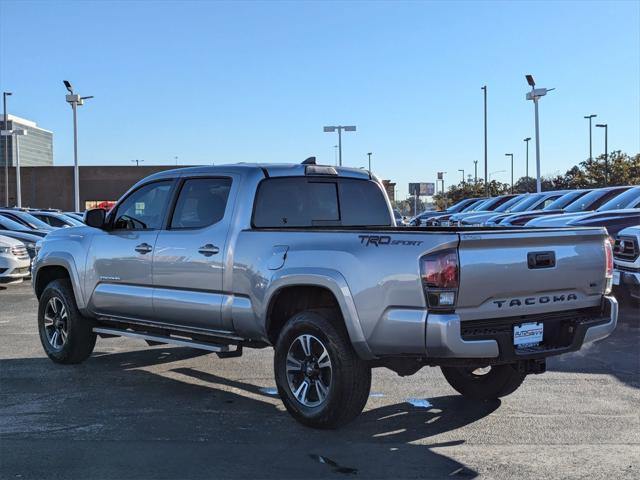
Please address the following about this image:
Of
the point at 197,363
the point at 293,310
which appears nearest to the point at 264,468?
the point at 293,310

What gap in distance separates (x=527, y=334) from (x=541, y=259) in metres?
0.53

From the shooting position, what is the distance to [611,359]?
24.9 ft

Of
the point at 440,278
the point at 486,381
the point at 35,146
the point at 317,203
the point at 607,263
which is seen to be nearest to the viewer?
the point at 440,278

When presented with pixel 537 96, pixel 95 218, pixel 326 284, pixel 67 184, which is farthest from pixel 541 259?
pixel 67 184

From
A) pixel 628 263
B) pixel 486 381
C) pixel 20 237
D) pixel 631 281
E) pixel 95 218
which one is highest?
pixel 95 218

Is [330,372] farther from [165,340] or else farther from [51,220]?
[51,220]

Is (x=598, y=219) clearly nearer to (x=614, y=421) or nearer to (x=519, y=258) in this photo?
(x=614, y=421)

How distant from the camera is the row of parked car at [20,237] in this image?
14.0m

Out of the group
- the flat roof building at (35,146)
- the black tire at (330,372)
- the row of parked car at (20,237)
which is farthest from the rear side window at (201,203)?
the flat roof building at (35,146)

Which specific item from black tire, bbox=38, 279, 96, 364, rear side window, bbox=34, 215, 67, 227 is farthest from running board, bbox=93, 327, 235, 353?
rear side window, bbox=34, 215, 67, 227

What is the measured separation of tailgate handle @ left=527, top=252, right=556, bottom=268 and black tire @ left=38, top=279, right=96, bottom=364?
15.3 ft

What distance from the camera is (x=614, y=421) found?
5.37 metres

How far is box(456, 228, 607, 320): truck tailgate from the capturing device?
4.54 meters

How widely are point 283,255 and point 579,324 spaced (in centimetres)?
221
